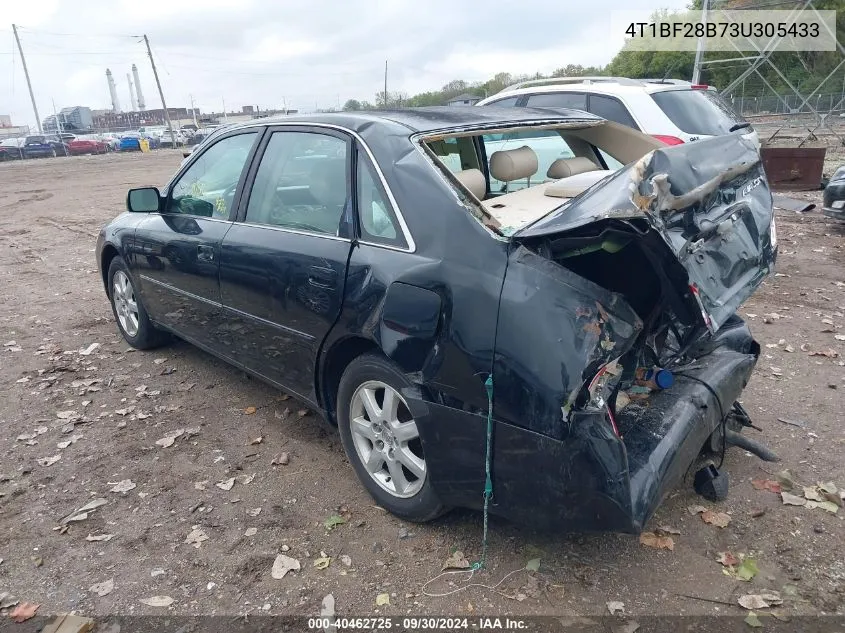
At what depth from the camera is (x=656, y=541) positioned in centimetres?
297

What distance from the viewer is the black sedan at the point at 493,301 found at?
7.86 feet

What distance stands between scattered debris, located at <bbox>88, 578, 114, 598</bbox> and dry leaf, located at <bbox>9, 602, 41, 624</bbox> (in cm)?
21

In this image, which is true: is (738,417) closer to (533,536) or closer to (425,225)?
(533,536)

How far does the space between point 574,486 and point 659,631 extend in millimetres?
665

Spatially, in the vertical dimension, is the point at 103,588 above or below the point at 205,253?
below

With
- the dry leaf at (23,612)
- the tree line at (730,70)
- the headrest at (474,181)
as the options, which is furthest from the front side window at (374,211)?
the tree line at (730,70)

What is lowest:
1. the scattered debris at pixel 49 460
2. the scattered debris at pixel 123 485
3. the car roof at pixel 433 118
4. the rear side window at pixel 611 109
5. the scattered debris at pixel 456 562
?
the scattered debris at pixel 456 562

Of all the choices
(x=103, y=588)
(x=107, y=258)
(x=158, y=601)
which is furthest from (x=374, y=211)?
(x=107, y=258)

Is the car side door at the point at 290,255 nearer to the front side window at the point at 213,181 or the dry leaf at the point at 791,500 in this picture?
the front side window at the point at 213,181

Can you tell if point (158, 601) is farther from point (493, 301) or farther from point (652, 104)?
point (652, 104)

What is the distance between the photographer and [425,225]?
280 cm

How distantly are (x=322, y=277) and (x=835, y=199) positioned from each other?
8.11 metres

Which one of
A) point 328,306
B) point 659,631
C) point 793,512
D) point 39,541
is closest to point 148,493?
point 39,541

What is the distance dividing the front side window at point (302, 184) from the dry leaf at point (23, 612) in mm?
2095
